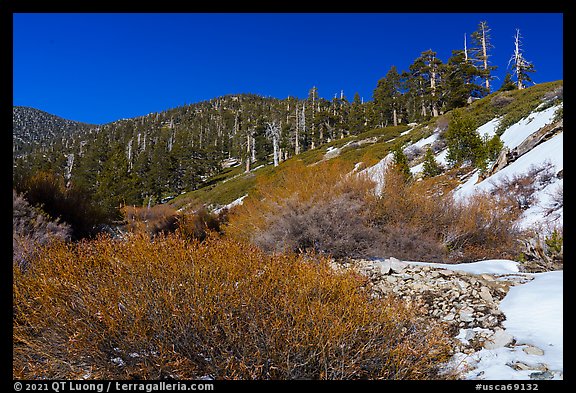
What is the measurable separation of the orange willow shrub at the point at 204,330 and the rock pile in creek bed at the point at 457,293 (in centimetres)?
75

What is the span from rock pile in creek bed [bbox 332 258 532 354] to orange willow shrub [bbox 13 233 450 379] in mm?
746

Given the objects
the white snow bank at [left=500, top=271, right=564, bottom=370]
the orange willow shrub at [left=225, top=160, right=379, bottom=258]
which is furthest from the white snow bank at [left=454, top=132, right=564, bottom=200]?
the white snow bank at [left=500, top=271, right=564, bottom=370]

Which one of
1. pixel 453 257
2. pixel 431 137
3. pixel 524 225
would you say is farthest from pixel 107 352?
pixel 431 137

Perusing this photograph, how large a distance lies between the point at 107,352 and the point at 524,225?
10.3m

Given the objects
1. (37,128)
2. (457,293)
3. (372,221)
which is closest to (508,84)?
(372,221)

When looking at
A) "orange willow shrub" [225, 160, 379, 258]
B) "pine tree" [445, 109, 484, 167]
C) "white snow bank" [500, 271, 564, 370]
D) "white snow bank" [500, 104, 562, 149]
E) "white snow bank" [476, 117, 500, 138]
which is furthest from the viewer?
"white snow bank" [476, 117, 500, 138]

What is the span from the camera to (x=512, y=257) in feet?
26.2

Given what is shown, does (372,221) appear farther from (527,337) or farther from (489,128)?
(489,128)

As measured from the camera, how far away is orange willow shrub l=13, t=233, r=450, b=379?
2504 millimetres

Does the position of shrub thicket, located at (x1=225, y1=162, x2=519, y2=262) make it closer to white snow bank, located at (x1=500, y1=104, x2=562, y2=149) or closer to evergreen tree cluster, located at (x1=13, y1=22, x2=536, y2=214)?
white snow bank, located at (x1=500, y1=104, x2=562, y2=149)

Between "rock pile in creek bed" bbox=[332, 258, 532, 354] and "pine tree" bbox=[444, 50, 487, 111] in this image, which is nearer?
"rock pile in creek bed" bbox=[332, 258, 532, 354]

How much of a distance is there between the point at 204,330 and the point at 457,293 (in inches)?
140

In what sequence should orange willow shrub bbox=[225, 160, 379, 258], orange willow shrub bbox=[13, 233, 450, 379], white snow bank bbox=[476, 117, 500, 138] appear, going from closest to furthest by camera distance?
orange willow shrub bbox=[13, 233, 450, 379]
orange willow shrub bbox=[225, 160, 379, 258]
white snow bank bbox=[476, 117, 500, 138]

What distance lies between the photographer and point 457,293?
4570 mm
